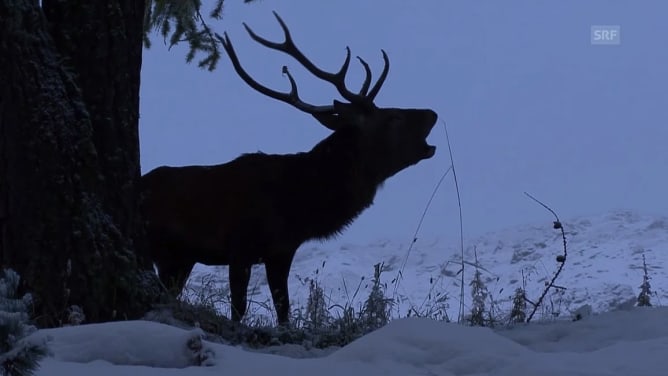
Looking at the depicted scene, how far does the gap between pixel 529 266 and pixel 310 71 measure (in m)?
2.50

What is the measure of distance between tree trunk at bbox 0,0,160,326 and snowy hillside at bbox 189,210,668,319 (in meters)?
1.29

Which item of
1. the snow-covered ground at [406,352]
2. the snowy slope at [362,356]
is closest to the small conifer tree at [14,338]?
the snow-covered ground at [406,352]

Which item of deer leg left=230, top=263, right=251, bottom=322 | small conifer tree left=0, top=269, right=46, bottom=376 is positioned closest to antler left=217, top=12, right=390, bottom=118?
deer leg left=230, top=263, right=251, bottom=322

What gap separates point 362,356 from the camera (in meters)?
3.14

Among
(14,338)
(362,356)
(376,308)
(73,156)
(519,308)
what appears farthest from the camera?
(519,308)

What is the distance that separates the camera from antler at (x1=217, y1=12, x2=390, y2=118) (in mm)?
7668

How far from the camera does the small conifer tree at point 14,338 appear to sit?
1862mm

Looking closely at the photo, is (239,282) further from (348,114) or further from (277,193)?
(348,114)

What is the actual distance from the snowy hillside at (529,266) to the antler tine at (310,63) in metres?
1.30

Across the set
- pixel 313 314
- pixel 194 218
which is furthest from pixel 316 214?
pixel 313 314

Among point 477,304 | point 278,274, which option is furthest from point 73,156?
point 278,274

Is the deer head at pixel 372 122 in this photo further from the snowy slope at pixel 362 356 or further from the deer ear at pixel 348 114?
the snowy slope at pixel 362 356

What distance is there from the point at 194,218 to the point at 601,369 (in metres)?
4.38

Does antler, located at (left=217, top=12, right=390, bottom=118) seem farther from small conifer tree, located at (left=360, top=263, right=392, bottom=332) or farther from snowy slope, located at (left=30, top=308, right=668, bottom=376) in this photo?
snowy slope, located at (left=30, top=308, right=668, bottom=376)
